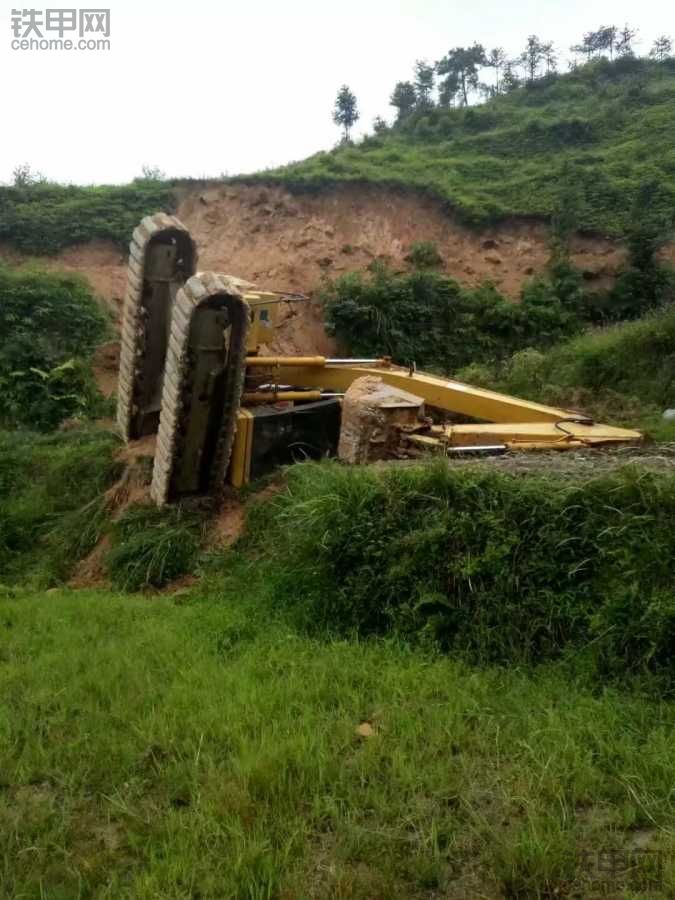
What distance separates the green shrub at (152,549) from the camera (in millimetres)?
7211

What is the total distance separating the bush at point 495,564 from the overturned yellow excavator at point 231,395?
210 cm

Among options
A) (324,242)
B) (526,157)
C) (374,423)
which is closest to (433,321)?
(324,242)

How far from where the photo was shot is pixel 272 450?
27.6 feet

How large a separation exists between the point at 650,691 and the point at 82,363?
13.8 meters

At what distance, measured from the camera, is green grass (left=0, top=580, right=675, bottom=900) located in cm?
295

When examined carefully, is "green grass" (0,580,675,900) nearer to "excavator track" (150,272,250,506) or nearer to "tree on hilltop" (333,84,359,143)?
"excavator track" (150,272,250,506)

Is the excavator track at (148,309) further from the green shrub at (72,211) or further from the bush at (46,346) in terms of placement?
the green shrub at (72,211)

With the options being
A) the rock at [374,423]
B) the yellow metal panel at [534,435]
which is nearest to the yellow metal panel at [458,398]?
the yellow metal panel at [534,435]

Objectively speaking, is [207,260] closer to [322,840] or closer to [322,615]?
[322,615]

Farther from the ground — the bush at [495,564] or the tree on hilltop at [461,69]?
the tree on hilltop at [461,69]

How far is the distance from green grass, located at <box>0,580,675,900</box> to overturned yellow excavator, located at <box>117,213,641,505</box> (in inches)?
119

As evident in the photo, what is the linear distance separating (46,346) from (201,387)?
9.94 m

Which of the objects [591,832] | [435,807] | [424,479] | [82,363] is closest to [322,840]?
[435,807]

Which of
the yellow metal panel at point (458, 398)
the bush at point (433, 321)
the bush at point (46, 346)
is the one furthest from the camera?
the bush at point (433, 321)
